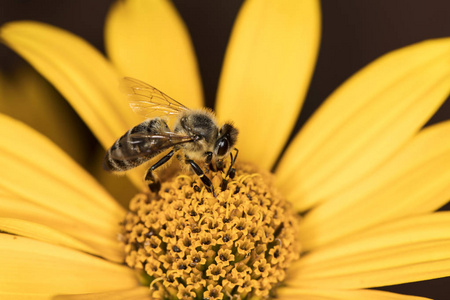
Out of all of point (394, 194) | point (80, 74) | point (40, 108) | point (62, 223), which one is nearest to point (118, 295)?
point (62, 223)

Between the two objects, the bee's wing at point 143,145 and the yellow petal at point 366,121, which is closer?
the bee's wing at point 143,145

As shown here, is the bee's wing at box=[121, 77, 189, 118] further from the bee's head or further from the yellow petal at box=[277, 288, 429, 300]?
the yellow petal at box=[277, 288, 429, 300]

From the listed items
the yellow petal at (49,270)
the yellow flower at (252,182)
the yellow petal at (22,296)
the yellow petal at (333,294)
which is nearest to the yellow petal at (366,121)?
the yellow flower at (252,182)

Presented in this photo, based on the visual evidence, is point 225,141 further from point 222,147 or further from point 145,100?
point 145,100

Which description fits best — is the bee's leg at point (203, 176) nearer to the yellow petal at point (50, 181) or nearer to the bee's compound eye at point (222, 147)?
the bee's compound eye at point (222, 147)

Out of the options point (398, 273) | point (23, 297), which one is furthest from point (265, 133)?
point (23, 297)

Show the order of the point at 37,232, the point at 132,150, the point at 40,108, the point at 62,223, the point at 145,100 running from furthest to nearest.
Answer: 1. the point at 40,108
2. the point at 145,100
3. the point at 62,223
4. the point at 132,150
5. the point at 37,232
